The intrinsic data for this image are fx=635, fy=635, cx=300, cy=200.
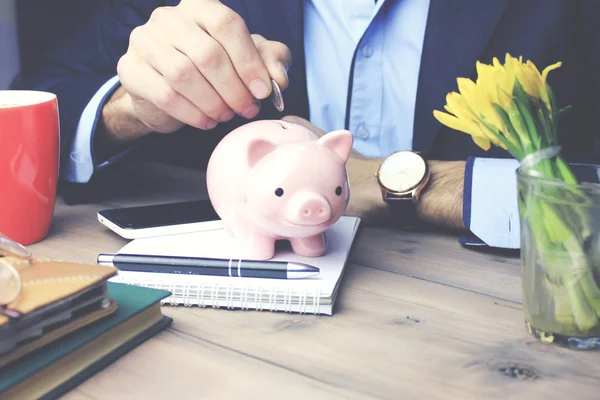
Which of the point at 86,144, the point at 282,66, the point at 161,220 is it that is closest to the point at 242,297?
the point at 161,220

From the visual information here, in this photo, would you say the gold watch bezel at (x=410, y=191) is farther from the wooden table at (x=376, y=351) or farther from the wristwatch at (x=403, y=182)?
the wooden table at (x=376, y=351)

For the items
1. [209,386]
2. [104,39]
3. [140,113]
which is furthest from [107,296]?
[104,39]

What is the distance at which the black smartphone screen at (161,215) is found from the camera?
80cm


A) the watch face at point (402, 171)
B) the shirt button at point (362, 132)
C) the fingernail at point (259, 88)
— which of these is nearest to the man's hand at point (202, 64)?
the fingernail at point (259, 88)

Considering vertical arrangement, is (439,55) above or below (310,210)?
above

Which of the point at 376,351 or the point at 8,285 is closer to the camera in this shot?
the point at 8,285

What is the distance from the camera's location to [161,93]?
84 centimetres

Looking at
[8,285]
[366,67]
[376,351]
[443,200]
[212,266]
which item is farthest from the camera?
[366,67]

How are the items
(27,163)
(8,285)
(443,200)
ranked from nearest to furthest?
(8,285) → (27,163) → (443,200)

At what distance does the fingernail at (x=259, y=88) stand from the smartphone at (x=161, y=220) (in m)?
0.17

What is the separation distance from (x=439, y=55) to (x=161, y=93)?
545 millimetres

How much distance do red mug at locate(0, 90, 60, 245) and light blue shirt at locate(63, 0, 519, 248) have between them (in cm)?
29

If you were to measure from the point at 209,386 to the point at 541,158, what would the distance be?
1.08 feet

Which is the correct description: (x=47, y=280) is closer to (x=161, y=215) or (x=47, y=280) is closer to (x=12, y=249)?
(x=12, y=249)
